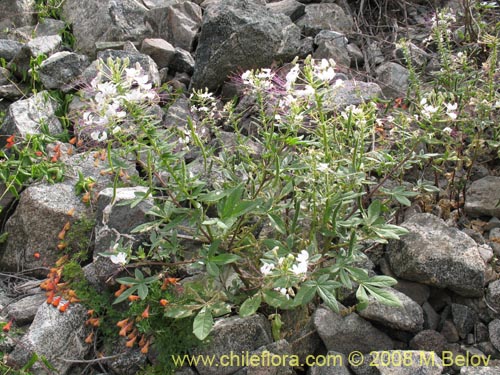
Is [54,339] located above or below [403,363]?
below

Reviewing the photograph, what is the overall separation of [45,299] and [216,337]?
1067 mm

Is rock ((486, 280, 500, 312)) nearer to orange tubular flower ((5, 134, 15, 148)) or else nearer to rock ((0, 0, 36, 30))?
orange tubular flower ((5, 134, 15, 148))

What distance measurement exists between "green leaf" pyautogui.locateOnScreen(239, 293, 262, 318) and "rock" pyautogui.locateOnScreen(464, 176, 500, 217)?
1.61m

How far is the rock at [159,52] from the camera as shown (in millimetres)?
4684

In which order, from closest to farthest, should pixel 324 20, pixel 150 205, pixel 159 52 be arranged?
pixel 150 205
pixel 159 52
pixel 324 20

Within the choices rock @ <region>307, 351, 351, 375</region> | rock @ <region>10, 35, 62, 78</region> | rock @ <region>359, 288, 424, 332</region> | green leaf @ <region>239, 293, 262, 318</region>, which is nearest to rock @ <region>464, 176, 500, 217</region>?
rock @ <region>359, 288, 424, 332</region>

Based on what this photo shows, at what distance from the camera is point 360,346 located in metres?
2.70

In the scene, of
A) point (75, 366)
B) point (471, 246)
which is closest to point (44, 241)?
point (75, 366)

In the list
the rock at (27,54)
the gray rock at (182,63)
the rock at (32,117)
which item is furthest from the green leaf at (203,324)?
the rock at (27,54)

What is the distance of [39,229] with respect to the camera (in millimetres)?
3371

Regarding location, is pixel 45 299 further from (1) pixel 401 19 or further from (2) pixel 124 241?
(1) pixel 401 19

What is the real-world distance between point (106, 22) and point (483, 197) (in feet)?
11.6

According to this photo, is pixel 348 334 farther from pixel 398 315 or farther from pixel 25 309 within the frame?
pixel 25 309

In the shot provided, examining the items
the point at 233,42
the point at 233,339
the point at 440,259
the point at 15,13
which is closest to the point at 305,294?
the point at 233,339
